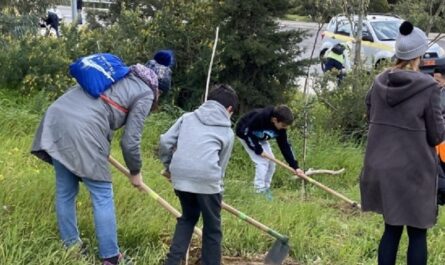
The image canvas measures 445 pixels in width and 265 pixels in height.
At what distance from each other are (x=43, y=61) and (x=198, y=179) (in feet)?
15.7

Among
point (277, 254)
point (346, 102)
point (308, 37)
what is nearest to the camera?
point (277, 254)

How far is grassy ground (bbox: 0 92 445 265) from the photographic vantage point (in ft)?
13.5

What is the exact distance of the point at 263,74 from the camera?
30.2ft

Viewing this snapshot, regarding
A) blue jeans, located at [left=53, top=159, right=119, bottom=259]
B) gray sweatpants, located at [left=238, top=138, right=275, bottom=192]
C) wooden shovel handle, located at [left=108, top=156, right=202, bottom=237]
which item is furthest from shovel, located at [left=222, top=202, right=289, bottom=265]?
gray sweatpants, located at [left=238, top=138, right=275, bottom=192]

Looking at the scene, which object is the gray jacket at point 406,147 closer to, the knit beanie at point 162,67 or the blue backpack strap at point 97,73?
the knit beanie at point 162,67

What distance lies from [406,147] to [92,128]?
1726 millimetres

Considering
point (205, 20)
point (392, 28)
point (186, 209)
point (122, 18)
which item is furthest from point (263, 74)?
point (392, 28)

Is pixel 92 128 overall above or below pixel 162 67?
below

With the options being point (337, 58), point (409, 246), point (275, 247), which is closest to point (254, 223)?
point (275, 247)

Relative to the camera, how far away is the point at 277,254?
469 cm

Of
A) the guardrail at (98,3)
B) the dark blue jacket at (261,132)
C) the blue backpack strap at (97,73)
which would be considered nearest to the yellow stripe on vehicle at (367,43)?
the guardrail at (98,3)

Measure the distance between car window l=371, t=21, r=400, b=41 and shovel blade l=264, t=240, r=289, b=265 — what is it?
12783 mm

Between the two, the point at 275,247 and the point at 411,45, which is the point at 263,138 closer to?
the point at 275,247

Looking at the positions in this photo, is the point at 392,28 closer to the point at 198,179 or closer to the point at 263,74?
the point at 263,74
